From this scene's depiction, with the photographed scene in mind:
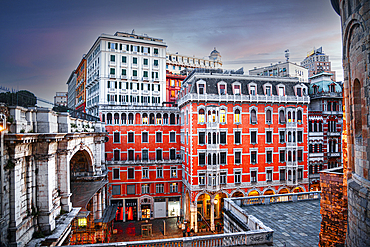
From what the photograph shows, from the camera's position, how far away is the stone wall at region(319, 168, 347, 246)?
1489cm

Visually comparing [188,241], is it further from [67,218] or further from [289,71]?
[289,71]

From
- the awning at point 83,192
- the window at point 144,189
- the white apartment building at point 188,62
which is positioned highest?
the white apartment building at point 188,62

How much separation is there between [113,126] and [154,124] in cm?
709

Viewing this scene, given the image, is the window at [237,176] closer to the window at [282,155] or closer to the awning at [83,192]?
the window at [282,155]

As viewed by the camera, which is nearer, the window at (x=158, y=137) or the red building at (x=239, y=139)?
the red building at (x=239, y=139)

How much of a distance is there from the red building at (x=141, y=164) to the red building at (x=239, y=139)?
11.2ft

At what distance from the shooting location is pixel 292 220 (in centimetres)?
1872

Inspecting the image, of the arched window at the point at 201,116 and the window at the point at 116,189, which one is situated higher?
the arched window at the point at 201,116

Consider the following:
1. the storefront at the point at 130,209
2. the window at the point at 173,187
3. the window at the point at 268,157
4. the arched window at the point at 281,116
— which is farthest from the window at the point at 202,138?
the storefront at the point at 130,209

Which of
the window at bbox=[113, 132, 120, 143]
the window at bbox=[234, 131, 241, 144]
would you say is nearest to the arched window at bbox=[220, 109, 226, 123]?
the window at bbox=[234, 131, 241, 144]

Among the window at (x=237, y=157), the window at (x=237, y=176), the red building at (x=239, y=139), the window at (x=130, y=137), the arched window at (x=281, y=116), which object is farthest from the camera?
the window at (x=130, y=137)

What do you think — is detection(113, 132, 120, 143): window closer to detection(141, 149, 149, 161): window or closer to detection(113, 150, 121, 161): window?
detection(113, 150, 121, 161): window

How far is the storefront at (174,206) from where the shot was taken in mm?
42562

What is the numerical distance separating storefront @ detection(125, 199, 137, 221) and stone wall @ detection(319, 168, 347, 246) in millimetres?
32567
